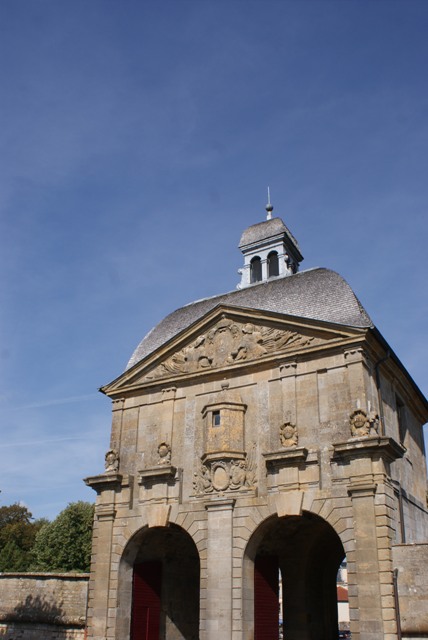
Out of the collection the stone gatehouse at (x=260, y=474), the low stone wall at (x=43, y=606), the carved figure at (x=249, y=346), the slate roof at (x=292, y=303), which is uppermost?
the slate roof at (x=292, y=303)

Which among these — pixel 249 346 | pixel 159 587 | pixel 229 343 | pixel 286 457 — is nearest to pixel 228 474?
pixel 286 457

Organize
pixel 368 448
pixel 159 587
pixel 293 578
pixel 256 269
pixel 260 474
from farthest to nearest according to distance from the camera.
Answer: pixel 256 269 < pixel 293 578 < pixel 159 587 < pixel 260 474 < pixel 368 448

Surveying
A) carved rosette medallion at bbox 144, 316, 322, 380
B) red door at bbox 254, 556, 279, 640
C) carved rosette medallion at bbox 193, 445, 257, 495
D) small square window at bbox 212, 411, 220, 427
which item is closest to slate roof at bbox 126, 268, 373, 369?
carved rosette medallion at bbox 144, 316, 322, 380

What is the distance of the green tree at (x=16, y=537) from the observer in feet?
142

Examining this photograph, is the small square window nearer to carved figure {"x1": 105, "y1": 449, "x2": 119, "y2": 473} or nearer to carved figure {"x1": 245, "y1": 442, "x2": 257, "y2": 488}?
carved figure {"x1": 245, "y1": 442, "x2": 257, "y2": 488}

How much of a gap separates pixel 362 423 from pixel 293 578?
7.73 metres

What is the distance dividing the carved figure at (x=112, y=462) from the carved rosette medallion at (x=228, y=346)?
8.97 ft

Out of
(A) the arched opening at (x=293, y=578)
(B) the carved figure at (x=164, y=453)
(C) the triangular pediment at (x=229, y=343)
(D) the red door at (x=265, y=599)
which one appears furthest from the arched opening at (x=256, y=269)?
(D) the red door at (x=265, y=599)

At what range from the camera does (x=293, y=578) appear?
2134 cm

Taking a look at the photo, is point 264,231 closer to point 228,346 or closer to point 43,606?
point 228,346

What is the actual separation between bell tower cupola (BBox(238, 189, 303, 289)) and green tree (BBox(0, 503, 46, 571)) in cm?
2793

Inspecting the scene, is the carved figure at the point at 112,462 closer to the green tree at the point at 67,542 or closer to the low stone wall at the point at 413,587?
the low stone wall at the point at 413,587

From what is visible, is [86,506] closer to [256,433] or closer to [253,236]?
[253,236]

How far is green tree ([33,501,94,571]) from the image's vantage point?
139 feet
